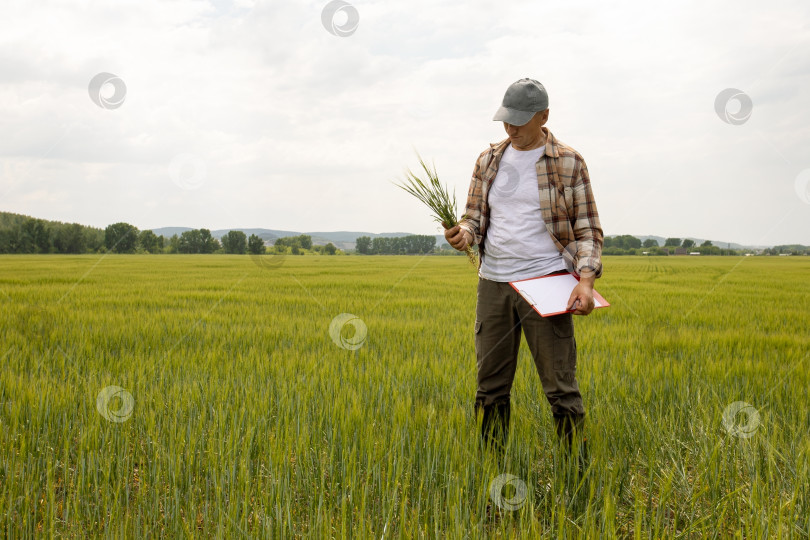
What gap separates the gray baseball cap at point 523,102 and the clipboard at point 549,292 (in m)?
0.75

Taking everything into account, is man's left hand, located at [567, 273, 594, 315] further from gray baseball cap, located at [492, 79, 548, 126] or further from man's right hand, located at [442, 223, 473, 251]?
gray baseball cap, located at [492, 79, 548, 126]

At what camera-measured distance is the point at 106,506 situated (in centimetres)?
195

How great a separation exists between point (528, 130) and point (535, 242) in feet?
1.81

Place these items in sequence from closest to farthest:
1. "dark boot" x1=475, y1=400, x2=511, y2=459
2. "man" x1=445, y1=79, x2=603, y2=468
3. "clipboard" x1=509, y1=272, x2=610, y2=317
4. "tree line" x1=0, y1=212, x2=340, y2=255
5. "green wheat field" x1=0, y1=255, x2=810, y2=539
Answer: "green wheat field" x1=0, y1=255, x2=810, y2=539 → "clipboard" x1=509, y1=272, x2=610, y2=317 → "man" x1=445, y1=79, x2=603, y2=468 → "dark boot" x1=475, y1=400, x2=511, y2=459 → "tree line" x1=0, y1=212, x2=340, y2=255

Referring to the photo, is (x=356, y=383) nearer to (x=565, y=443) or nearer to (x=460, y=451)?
(x=460, y=451)

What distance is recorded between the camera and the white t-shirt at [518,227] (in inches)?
95.4

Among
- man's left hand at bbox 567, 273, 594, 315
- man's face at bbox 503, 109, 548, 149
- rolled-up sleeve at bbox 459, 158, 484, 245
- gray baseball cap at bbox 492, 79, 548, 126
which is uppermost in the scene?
gray baseball cap at bbox 492, 79, 548, 126

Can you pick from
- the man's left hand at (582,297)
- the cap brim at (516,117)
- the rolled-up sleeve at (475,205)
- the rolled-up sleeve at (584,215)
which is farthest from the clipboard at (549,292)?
the cap brim at (516,117)

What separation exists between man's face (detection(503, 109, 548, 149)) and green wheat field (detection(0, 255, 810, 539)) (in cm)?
155

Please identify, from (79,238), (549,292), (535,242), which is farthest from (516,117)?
(79,238)

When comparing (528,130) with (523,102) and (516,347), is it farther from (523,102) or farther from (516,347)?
(516,347)

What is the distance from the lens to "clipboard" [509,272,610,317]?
218 cm

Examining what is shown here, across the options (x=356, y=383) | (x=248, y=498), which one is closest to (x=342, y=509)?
(x=248, y=498)

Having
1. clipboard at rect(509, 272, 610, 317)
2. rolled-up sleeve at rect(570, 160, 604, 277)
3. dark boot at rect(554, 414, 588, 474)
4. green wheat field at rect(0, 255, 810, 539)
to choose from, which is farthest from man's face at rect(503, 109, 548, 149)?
green wheat field at rect(0, 255, 810, 539)
